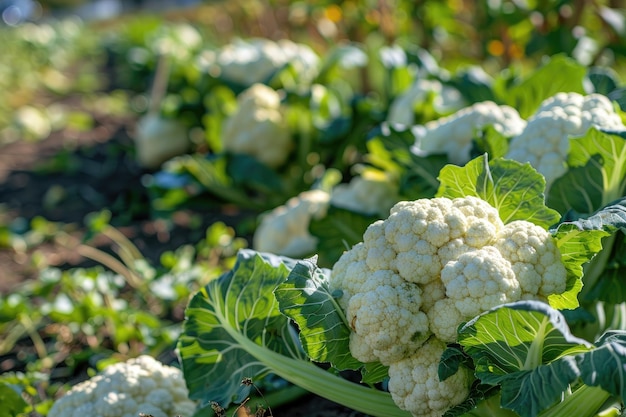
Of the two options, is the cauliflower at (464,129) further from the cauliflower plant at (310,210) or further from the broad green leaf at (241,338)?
the broad green leaf at (241,338)

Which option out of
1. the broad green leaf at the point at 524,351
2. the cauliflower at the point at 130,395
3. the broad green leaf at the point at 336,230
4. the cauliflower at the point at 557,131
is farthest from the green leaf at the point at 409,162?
the cauliflower at the point at 130,395

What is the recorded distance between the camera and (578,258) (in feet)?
5.82

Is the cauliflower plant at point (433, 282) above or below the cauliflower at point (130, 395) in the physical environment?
above

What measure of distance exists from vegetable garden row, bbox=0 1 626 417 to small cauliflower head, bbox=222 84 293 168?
1cm

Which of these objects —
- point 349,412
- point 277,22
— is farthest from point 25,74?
point 349,412

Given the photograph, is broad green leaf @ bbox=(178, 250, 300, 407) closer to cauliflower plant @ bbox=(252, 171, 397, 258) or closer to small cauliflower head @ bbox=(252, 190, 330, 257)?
cauliflower plant @ bbox=(252, 171, 397, 258)

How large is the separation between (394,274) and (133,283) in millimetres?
2131

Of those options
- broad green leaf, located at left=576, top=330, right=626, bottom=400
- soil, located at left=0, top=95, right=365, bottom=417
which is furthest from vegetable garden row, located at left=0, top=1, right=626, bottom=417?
soil, located at left=0, top=95, right=365, bottom=417

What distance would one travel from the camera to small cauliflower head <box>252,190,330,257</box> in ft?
10.8

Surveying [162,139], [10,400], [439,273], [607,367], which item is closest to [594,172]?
[439,273]

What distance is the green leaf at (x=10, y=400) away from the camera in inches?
91.7

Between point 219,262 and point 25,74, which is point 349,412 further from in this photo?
point 25,74

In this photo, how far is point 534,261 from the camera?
1.75 meters

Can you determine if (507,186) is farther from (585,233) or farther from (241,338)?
(241,338)
